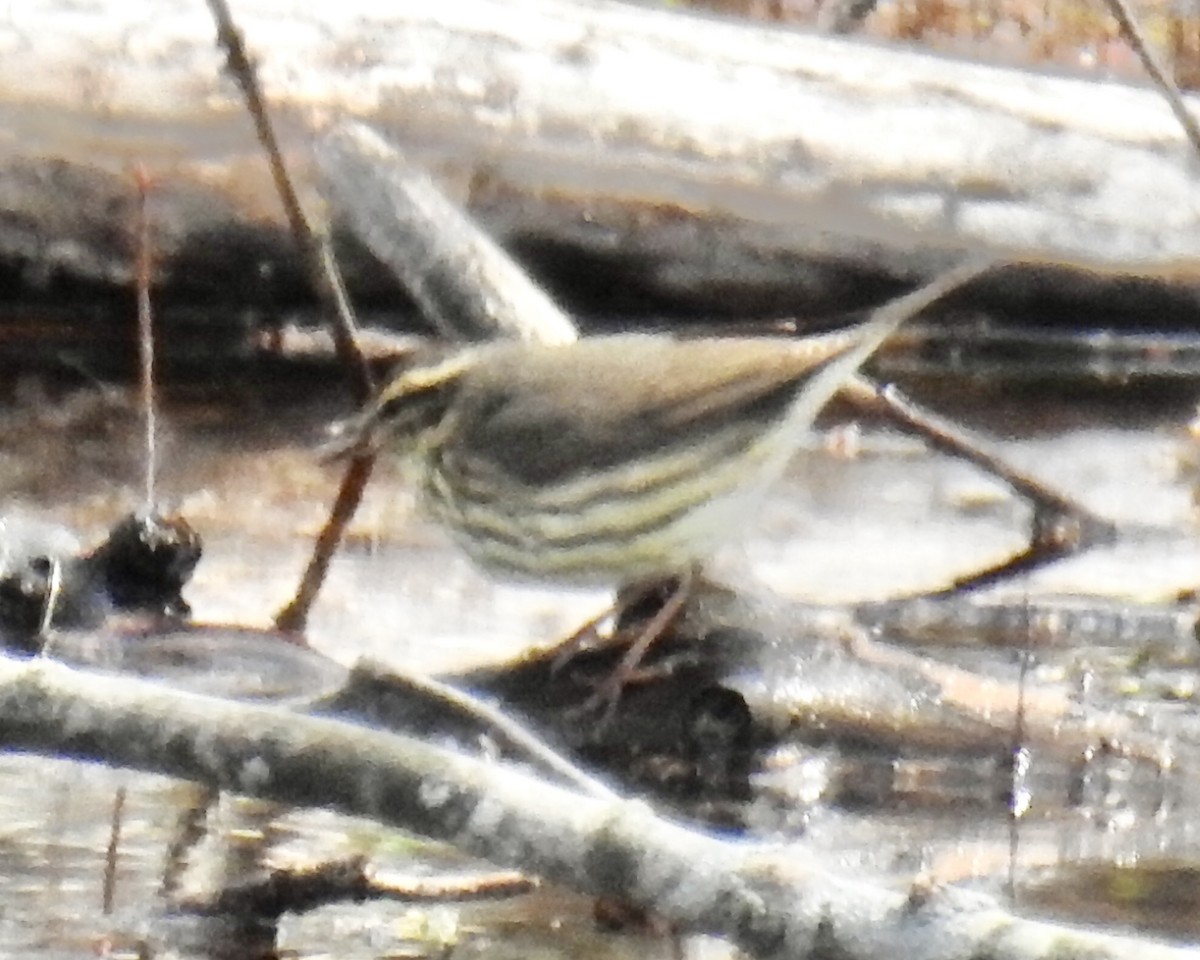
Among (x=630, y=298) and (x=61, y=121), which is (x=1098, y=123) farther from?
(x=61, y=121)

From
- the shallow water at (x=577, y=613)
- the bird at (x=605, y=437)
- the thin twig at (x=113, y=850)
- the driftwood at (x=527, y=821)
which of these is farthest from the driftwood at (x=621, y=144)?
the driftwood at (x=527, y=821)

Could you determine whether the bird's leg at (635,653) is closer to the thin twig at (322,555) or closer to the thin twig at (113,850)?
the thin twig at (322,555)

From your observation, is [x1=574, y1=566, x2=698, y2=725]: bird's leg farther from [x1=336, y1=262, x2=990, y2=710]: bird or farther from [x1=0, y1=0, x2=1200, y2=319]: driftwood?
[x1=0, y1=0, x2=1200, y2=319]: driftwood

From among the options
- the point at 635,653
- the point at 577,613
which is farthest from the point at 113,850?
the point at 577,613

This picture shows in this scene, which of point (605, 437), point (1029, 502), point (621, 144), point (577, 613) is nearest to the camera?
point (605, 437)

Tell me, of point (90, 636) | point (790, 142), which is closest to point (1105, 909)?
point (90, 636)

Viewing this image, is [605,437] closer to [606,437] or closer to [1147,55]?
[606,437]

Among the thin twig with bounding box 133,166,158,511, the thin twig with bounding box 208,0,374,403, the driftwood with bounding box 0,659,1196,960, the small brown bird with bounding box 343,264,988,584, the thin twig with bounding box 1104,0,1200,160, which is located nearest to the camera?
the driftwood with bounding box 0,659,1196,960

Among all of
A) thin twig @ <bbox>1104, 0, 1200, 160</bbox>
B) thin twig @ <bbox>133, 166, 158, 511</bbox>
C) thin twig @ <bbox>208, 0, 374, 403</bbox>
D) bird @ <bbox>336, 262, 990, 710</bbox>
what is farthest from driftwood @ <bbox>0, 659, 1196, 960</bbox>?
thin twig @ <bbox>133, 166, 158, 511</bbox>
